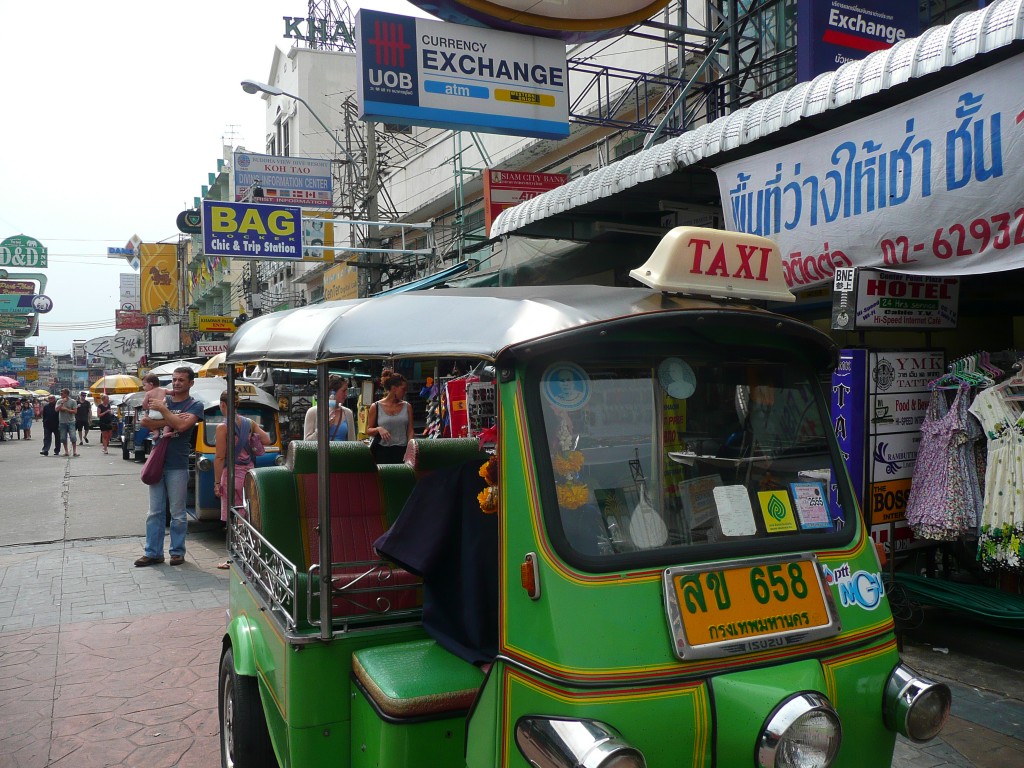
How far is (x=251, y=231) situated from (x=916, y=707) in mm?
13398

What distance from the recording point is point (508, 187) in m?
10.9

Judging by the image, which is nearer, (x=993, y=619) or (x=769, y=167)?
(x=993, y=619)

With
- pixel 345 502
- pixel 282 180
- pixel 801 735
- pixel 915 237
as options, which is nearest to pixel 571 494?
pixel 801 735

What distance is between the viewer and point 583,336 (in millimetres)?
2193

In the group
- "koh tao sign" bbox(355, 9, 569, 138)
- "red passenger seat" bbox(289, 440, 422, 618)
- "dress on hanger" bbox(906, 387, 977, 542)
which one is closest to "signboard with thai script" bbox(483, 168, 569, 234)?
"koh tao sign" bbox(355, 9, 569, 138)

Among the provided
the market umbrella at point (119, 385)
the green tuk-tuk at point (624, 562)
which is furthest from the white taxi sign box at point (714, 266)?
the market umbrella at point (119, 385)

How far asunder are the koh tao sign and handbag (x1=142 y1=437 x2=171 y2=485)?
12.7 feet

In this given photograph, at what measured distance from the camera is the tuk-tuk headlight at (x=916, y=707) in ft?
7.34

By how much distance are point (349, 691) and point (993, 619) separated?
3.99 m

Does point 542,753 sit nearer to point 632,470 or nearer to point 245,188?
point 632,470

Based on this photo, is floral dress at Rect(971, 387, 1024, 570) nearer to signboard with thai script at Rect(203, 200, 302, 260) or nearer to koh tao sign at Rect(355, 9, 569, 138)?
koh tao sign at Rect(355, 9, 569, 138)

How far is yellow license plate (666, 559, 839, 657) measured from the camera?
212 cm

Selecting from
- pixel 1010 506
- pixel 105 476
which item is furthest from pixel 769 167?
pixel 105 476

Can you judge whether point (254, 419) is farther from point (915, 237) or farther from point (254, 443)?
point (915, 237)
